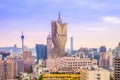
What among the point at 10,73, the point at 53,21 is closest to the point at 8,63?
the point at 10,73

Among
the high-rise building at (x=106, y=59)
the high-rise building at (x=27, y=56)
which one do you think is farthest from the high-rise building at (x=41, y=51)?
the high-rise building at (x=106, y=59)

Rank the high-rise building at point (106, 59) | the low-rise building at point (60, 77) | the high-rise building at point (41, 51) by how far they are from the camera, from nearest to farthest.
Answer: the low-rise building at point (60, 77) → the high-rise building at point (106, 59) → the high-rise building at point (41, 51)

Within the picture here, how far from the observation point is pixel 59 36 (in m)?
54.0

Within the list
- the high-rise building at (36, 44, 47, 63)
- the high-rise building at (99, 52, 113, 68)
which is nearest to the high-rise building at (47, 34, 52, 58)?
the high-rise building at (36, 44, 47, 63)

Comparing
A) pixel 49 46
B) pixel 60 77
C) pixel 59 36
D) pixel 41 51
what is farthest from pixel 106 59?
pixel 60 77

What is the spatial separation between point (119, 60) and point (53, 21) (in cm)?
3321

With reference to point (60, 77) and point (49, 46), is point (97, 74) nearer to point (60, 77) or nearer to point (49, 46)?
point (60, 77)

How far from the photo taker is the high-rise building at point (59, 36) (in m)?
52.3

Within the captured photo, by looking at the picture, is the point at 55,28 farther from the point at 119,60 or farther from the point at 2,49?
the point at 119,60

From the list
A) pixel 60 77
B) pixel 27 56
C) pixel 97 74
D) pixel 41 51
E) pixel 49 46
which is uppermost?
pixel 49 46

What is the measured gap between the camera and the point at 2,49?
58.4m

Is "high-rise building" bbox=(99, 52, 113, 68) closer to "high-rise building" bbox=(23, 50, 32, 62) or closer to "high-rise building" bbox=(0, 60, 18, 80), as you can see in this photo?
"high-rise building" bbox=(0, 60, 18, 80)

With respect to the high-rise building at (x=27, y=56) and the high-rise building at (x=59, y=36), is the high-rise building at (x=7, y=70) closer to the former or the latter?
the high-rise building at (x=59, y=36)

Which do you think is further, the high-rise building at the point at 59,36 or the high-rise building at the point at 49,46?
the high-rise building at the point at 49,46
